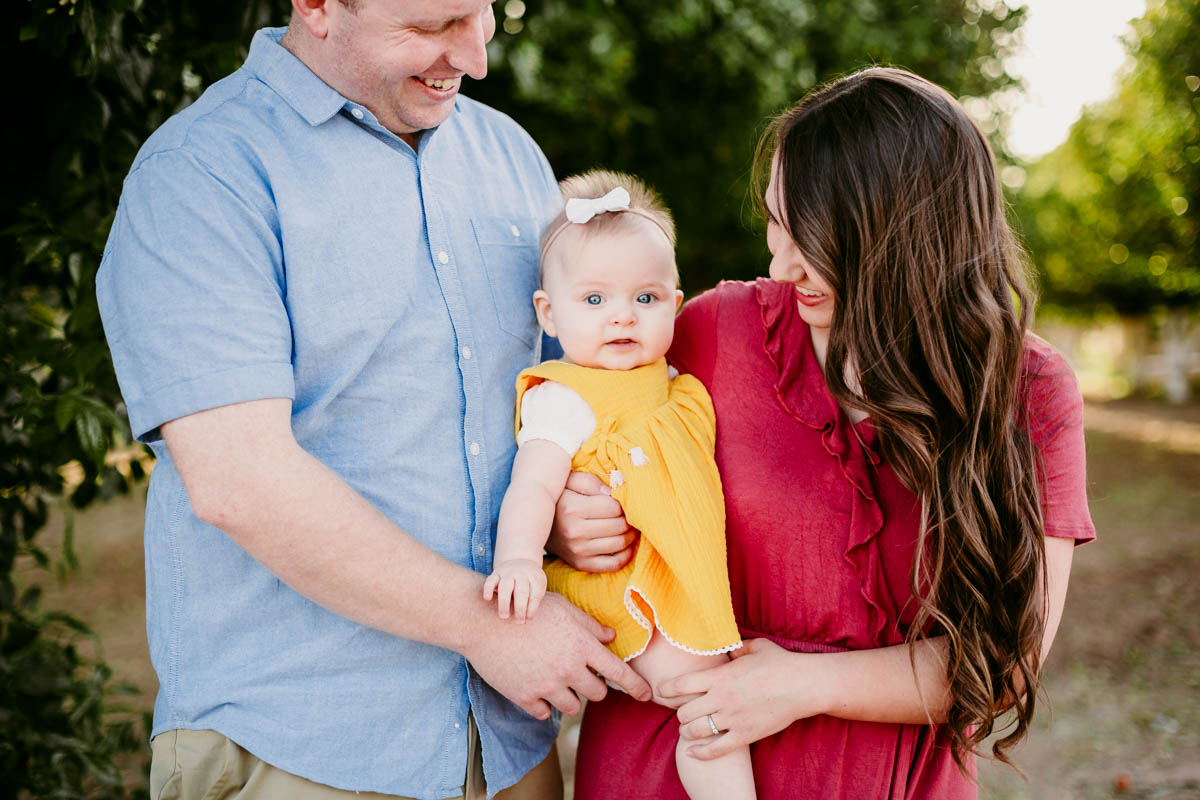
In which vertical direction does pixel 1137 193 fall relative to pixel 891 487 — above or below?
below

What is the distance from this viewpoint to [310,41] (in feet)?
5.82

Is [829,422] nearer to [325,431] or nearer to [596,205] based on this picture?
[596,205]

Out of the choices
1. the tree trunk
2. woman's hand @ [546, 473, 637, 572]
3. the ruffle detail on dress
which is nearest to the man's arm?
woman's hand @ [546, 473, 637, 572]

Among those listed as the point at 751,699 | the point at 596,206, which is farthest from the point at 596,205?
the point at 751,699

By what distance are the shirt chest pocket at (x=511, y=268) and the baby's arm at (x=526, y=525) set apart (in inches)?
10.6

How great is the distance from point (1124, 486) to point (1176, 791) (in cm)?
689

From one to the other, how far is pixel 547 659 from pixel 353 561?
1.26ft

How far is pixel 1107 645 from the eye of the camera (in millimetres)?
5785

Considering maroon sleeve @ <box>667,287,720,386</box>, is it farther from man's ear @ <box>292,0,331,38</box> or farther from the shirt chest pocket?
man's ear @ <box>292,0,331,38</box>

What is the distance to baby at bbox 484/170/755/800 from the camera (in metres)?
1.76

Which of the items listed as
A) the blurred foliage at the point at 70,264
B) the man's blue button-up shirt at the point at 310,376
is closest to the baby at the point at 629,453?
the man's blue button-up shirt at the point at 310,376

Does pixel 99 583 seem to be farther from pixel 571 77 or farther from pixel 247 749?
pixel 247 749

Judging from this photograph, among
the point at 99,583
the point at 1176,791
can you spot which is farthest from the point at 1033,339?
the point at 99,583

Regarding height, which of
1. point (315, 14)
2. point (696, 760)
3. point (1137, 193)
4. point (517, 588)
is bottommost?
point (1137, 193)
